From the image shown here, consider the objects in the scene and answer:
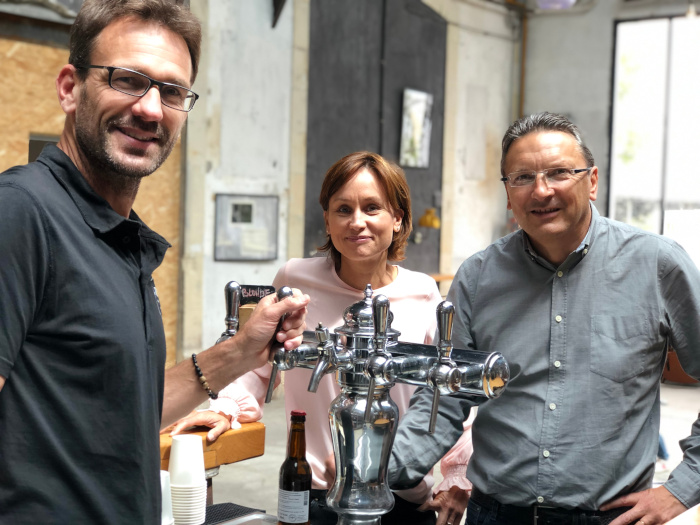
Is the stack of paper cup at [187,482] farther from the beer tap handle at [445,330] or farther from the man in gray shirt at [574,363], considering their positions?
the beer tap handle at [445,330]

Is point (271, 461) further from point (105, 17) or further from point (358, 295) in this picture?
point (105, 17)

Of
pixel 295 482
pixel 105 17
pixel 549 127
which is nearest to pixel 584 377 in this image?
pixel 549 127

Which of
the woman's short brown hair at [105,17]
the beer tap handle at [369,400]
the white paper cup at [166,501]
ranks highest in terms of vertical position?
the woman's short brown hair at [105,17]

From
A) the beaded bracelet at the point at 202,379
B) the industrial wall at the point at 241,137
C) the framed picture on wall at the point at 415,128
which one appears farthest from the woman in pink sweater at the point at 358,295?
Result: the framed picture on wall at the point at 415,128

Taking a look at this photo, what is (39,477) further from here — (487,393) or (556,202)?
(556,202)

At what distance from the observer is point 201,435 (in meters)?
1.81

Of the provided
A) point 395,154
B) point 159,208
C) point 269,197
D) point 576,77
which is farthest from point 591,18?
point 159,208

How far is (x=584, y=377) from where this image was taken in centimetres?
183

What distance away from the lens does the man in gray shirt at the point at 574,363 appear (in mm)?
1767

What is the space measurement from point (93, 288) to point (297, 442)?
67cm

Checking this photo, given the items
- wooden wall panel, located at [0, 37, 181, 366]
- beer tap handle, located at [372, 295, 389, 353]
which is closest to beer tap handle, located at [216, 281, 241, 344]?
beer tap handle, located at [372, 295, 389, 353]

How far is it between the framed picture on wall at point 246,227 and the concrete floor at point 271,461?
1.29 meters

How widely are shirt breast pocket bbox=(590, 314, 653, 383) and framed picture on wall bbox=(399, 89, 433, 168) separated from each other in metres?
7.15

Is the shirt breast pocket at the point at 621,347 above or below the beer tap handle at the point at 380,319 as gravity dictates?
below
